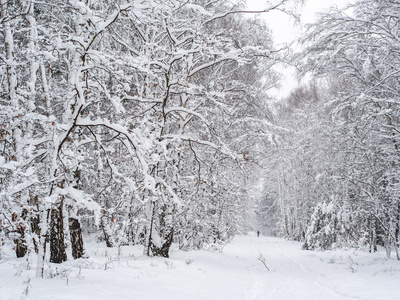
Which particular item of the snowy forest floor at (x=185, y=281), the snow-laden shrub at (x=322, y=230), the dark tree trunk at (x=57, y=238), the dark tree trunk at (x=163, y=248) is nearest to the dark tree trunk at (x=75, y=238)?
the snowy forest floor at (x=185, y=281)

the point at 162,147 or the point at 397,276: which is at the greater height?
the point at 162,147

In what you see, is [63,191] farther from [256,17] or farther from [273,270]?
[256,17]

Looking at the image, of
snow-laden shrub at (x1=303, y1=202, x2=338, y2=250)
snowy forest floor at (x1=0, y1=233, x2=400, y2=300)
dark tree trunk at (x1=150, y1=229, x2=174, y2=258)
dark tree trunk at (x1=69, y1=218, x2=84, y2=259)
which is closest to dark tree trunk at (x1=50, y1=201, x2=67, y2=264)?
snowy forest floor at (x1=0, y1=233, x2=400, y2=300)

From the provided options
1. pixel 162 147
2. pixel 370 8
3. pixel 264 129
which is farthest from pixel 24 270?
pixel 370 8

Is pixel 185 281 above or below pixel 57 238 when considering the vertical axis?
below

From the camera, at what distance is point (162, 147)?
5.80 m

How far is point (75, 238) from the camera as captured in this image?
699cm

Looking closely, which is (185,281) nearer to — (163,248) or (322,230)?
(163,248)

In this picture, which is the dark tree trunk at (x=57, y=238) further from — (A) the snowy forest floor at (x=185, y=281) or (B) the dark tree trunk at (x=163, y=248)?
(B) the dark tree trunk at (x=163, y=248)

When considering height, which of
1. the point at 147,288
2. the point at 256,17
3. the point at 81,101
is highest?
the point at 256,17

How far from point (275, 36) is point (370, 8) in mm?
4824

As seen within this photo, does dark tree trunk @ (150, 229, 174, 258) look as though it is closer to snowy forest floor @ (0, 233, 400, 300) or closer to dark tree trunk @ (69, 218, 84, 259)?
snowy forest floor @ (0, 233, 400, 300)

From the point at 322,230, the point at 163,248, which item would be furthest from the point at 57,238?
the point at 322,230

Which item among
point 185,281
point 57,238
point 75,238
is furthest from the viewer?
point 75,238
